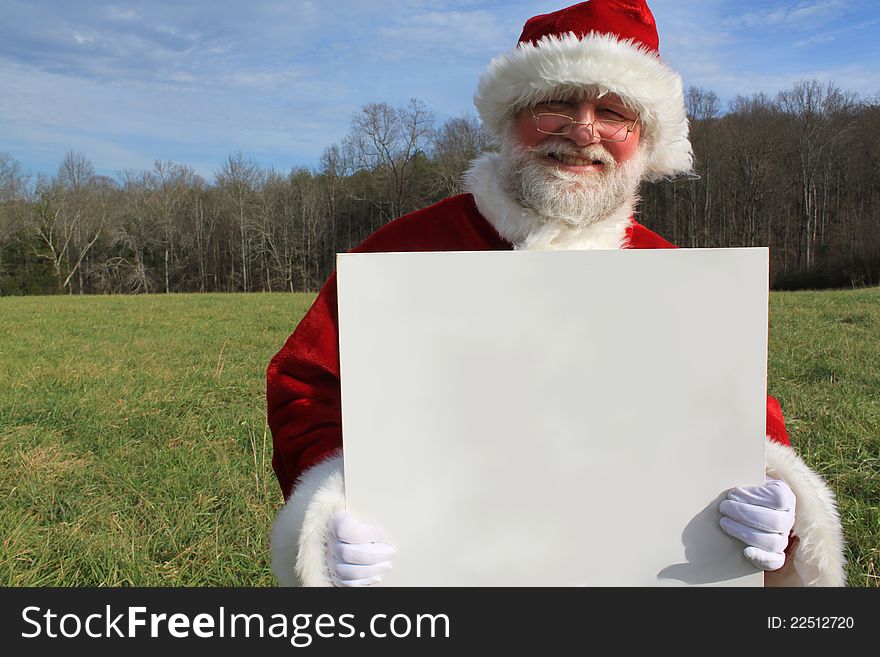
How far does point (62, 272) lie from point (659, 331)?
5140 centimetres

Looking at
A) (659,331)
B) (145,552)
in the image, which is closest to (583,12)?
(659,331)

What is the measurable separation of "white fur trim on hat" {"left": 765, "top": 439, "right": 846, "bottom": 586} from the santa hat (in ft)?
3.39

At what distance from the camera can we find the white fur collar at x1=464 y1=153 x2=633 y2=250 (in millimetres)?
1787

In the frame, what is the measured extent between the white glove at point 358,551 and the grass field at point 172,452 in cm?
159

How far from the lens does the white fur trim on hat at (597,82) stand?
1.80m

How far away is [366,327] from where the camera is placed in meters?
1.26

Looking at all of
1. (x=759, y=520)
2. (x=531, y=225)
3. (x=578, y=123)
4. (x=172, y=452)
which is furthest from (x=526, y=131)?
(x=172, y=452)

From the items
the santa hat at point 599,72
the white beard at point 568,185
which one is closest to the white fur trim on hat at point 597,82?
the santa hat at point 599,72

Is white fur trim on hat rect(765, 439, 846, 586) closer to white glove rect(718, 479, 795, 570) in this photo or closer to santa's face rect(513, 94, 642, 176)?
white glove rect(718, 479, 795, 570)

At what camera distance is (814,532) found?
4.77 feet

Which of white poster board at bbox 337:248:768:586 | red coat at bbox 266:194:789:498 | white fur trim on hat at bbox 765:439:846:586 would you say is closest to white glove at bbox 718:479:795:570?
white poster board at bbox 337:248:768:586

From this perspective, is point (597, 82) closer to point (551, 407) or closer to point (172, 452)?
point (551, 407)

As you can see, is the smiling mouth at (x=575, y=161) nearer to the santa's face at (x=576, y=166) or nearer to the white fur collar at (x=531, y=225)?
the santa's face at (x=576, y=166)

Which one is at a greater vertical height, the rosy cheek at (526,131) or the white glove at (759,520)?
the rosy cheek at (526,131)
